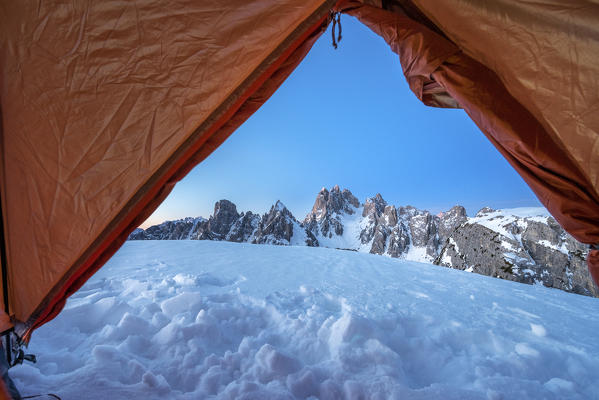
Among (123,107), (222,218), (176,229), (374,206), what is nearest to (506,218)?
(123,107)

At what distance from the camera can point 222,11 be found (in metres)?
1.16

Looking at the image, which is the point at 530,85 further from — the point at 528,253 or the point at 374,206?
the point at 374,206

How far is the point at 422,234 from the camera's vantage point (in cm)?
6388

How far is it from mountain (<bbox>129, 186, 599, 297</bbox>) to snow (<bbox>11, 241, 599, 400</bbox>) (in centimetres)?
989

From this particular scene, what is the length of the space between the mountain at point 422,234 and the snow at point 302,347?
989 centimetres

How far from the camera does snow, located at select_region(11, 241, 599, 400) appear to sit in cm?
131

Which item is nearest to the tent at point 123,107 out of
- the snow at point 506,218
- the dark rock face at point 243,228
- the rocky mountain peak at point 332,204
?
the snow at point 506,218

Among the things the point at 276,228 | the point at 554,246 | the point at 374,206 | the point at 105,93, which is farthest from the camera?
the point at 374,206

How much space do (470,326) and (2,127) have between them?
4.04 metres

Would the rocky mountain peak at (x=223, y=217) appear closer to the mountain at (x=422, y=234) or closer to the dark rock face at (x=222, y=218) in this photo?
the dark rock face at (x=222, y=218)

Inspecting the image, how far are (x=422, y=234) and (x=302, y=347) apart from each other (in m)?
72.9

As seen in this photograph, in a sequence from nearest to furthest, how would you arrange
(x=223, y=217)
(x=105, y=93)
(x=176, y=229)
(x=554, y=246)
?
(x=105, y=93) → (x=554, y=246) → (x=176, y=229) → (x=223, y=217)

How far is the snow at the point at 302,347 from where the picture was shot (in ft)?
4.28

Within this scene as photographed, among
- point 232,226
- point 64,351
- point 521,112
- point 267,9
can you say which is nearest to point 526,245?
point 521,112
